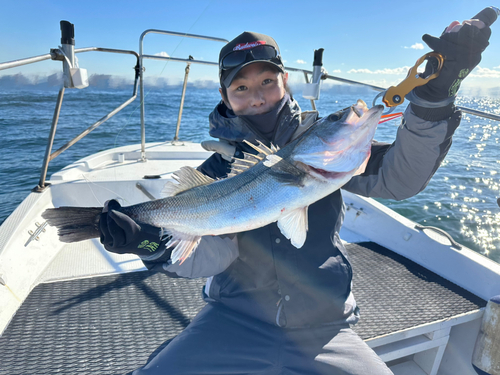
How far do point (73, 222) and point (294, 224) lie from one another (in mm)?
1521

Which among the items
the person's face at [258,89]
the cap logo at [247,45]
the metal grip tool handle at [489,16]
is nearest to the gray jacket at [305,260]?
the person's face at [258,89]

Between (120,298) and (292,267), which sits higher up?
(292,267)

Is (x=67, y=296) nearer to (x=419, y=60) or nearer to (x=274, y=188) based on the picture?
(x=274, y=188)

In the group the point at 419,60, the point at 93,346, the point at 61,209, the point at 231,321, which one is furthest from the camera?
A: the point at 93,346

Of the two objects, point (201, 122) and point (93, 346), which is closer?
point (93, 346)

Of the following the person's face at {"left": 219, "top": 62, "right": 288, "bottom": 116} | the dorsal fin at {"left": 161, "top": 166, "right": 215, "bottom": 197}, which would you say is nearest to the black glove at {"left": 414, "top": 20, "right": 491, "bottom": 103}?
the person's face at {"left": 219, "top": 62, "right": 288, "bottom": 116}

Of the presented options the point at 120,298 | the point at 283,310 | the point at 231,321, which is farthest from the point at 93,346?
the point at 283,310

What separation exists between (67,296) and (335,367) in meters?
2.87

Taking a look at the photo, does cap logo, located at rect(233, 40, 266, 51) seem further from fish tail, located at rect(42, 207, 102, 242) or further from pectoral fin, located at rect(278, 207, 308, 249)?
fish tail, located at rect(42, 207, 102, 242)

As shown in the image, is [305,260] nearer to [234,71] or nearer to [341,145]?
[341,145]

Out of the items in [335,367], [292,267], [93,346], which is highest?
[292,267]

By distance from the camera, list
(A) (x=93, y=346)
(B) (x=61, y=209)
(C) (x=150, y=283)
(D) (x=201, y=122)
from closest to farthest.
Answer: (B) (x=61, y=209) < (A) (x=93, y=346) < (C) (x=150, y=283) < (D) (x=201, y=122)

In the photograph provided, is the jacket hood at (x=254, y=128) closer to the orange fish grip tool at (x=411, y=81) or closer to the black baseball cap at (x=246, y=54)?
the black baseball cap at (x=246, y=54)

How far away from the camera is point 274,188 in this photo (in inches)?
81.4
